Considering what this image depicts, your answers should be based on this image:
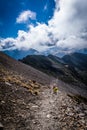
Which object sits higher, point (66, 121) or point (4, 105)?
point (4, 105)

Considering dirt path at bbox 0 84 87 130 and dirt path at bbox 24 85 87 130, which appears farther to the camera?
dirt path at bbox 24 85 87 130

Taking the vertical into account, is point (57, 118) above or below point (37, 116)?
below

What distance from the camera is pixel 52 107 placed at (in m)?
16.2

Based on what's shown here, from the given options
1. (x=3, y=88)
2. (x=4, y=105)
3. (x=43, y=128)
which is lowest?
(x=43, y=128)

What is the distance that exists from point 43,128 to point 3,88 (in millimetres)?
8304

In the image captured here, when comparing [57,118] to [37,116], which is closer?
[57,118]

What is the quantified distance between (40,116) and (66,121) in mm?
2006

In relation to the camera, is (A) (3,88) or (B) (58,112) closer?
(B) (58,112)

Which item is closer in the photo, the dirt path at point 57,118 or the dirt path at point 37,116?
the dirt path at point 37,116

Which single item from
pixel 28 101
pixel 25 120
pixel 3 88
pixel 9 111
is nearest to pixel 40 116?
pixel 25 120

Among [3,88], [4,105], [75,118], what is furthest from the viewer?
[3,88]

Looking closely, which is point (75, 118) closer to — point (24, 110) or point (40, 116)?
point (40, 116)

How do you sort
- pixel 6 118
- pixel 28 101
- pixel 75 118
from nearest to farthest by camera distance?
1. pixel 6 118
2. pixel 75 118
3. pixel 28 101

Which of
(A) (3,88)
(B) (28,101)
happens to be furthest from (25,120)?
(A) (3,88)
